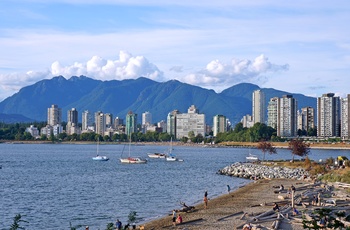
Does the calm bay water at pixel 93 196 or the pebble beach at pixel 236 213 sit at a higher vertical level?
the pebble beach at pixel 236 213

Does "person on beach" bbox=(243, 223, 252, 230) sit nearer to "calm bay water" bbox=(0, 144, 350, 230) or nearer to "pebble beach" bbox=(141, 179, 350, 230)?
"pebble beach" bbox=(141, 179, 350, 230)

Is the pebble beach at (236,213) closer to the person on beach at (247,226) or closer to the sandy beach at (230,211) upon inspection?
the sandy beach at (230,211)

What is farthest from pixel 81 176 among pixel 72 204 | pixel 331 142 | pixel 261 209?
pixel 331 142

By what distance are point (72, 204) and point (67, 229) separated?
411 inches

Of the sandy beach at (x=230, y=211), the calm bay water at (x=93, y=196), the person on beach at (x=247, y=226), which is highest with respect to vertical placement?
the person on beach at (x=247, y=226)

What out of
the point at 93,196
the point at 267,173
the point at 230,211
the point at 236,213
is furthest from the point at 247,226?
the point at 267,173

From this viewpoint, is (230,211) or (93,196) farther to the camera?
(93,196)

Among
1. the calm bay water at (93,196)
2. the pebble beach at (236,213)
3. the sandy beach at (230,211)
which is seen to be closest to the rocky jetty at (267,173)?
the calm bay water at (93,196)

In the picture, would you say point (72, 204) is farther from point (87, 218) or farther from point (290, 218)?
point (290, 218)

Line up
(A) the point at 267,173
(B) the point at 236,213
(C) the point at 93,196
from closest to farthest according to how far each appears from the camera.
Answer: (B) the point at 236,213 < (C) the point at 93,196 < (A) the point at 267,173

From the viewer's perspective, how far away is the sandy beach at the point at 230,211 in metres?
28.8

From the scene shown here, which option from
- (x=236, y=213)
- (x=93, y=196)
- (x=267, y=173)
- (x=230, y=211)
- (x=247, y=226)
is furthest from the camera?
(x=267, y=173)

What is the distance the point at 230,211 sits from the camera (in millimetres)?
34469

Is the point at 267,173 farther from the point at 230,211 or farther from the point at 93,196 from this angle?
the point at 230,211
